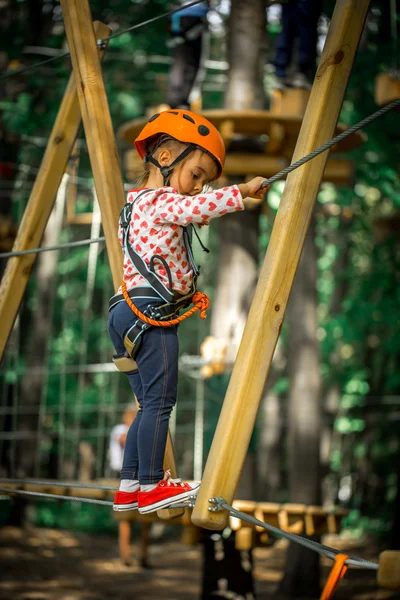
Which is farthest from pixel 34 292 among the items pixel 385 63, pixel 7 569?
pixel 385 63

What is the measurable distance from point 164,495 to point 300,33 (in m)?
4.84

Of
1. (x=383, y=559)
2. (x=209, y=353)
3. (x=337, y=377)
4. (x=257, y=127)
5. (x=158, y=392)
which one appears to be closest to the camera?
(x=383, y=559)

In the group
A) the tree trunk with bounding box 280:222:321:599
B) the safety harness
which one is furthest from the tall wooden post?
the tree trunk with bounding box 280:222:321:599

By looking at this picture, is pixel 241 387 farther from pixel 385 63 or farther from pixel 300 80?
pixel 385 63

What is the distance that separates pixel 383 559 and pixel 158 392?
96 centimetres

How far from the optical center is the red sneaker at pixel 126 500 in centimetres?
327

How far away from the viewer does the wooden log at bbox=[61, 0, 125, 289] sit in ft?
12.2

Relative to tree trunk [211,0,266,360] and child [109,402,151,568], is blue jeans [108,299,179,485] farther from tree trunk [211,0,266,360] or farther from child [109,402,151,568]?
child [109,402,151,568]

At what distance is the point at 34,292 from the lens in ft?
57.6

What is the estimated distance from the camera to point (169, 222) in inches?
122

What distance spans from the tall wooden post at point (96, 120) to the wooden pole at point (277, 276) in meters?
0.86

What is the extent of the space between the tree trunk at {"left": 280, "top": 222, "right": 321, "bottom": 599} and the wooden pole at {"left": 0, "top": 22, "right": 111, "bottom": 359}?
4.54 m

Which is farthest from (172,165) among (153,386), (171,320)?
(153,386)

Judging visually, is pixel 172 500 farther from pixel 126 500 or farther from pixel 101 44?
pixel 101 44
